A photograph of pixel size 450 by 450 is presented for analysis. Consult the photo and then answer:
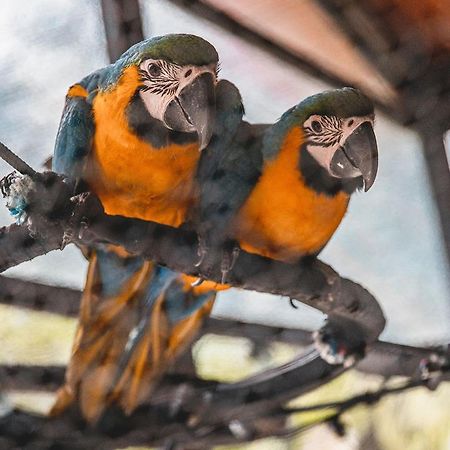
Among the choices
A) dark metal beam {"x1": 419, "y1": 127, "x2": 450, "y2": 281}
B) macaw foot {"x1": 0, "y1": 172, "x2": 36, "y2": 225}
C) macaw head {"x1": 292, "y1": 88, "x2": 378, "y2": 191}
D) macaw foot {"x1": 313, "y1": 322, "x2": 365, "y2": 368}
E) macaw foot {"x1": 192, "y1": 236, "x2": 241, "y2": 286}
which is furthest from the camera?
dark metal beam {"x1": 419, "y1": 127, "x2": 450, "y2": 281}

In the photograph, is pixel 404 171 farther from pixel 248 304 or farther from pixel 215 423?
pixel 215 423

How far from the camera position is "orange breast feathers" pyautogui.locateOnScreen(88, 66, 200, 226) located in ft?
3.15

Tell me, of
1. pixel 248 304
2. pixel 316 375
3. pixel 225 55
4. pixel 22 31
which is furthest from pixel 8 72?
pixel 248 304

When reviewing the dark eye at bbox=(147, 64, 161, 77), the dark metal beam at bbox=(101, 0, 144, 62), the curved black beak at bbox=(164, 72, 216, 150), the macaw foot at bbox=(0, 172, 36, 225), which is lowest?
the macaw foot at bbox=(0, 172, 36, 225)

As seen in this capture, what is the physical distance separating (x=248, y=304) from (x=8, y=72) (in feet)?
2.16

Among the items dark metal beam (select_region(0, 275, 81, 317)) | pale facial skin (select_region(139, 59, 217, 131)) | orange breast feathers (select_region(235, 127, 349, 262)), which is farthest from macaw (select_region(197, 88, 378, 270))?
dark metal beam (select_region(0, 275, 81, 317))

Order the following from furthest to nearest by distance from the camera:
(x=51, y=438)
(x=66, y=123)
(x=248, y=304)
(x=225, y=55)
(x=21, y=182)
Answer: (x=248, y=304) → (x=225, y=55) → (x=66, y=123) → (x=51, y=438) → (x=21, y=182)

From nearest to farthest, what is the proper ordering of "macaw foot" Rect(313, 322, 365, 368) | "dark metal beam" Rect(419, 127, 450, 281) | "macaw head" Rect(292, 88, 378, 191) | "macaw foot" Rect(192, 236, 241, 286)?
"macaw foot" Rect(192, 236, 241, 286) → "macaw head" Rect(292, 88, 378, 191) → "macaw foot" Rect(313, 322, 365, 368) → "dark metal beam" Rect(419, 127, 450, 281)

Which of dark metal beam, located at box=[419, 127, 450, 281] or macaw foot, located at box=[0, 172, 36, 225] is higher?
macaw foot, located at box=[0, 172, 36, 225]

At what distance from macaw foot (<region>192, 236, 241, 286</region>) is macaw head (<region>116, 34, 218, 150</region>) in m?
0.12

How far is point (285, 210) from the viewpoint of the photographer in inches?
41.2

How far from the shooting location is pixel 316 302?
952 millimetres

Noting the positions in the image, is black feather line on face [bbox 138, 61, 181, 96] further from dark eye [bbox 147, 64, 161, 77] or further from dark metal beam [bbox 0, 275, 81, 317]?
dark metal beam [bbox 0, 275, 81, 317]

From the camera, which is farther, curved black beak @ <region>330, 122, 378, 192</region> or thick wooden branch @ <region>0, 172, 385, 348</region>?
curved black beak @ <region>330, 122, 378, 192</region>
